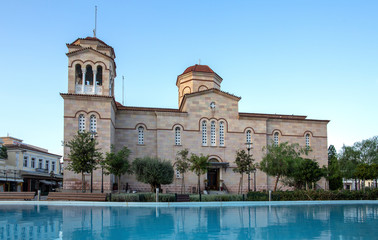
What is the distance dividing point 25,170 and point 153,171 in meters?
23.9

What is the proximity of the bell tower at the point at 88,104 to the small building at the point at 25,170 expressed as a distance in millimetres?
12469

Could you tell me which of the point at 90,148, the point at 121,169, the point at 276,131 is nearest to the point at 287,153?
the point at 276,131

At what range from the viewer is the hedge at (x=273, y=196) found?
23641 millimetres

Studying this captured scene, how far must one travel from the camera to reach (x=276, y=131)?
3678 centimetres

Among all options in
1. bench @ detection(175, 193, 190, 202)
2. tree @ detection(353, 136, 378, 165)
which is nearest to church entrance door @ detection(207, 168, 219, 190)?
bench @ detection(175, 193, 190, 202)

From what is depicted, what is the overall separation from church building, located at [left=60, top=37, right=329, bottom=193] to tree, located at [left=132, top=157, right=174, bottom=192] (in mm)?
3506

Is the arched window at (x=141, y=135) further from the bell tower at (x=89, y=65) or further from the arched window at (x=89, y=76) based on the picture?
the arched window at (x=89, y=76)

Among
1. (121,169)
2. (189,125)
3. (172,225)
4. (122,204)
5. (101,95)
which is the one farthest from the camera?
(189,125)

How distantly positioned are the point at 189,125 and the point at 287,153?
30.9 feet

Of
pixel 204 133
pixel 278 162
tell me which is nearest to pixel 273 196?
pixel 278 162

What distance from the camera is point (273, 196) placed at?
25.7 metres

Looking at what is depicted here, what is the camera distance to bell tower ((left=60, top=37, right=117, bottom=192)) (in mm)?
29344

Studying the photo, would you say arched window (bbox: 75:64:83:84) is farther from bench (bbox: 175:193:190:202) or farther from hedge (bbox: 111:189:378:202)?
bench (bbox: 175:193:190:202)

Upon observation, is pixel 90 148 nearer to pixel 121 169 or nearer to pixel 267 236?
pixel 121 169
